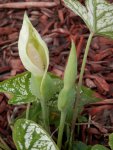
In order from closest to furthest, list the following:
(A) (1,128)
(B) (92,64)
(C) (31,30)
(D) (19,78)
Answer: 1. (C) (31,30)
2. (D) (19,78)
3. (A) (1,128)
4. (B) (92,64)

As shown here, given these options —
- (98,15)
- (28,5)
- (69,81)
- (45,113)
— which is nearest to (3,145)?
(45,113)

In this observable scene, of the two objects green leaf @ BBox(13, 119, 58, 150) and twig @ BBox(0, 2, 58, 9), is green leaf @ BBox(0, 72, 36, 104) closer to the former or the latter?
green leaf @ BBox(13, 119, 58, 150)

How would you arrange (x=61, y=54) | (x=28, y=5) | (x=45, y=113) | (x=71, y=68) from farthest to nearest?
(x=28, y=5) < (x=61, y=54) < (x=45, y=113) < (x=71, y=68)

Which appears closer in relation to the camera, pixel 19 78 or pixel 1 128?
pixel 19 78

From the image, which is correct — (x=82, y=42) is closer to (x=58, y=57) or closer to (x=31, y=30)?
(x=58, y=57)

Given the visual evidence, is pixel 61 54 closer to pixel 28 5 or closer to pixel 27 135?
pixel 28 5

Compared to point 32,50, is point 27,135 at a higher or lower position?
lower

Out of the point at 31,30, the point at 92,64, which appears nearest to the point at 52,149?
the point at 31,30
